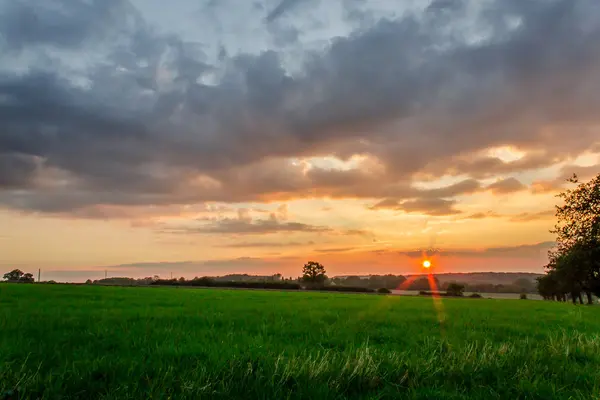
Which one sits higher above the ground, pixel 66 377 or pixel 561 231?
pixel 561 231

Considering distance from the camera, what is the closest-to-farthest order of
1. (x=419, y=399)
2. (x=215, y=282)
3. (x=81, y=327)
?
(x=419, y=399) → (x=81, y=327) → (x=215, y=282)

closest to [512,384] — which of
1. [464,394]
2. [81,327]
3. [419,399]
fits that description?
[464,394]

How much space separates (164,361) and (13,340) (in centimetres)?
401

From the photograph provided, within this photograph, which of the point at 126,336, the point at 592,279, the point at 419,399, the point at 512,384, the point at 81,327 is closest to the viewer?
the point at 419,399

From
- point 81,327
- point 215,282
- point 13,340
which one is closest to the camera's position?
point 13,340

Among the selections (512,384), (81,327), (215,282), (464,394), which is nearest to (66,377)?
(464,394)

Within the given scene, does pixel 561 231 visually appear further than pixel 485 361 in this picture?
Yes

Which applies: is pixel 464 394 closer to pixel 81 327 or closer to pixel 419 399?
pixel 419 399

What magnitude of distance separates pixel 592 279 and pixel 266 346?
280ft

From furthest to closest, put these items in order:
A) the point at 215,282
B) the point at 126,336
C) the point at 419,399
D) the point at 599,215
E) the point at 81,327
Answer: the point at 215,282 → the point at 599,215 → the point at 81,327 → the point at 126,336 → the point at 419,399

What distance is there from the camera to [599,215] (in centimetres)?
5969

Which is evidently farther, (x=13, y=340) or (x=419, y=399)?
(x=13, y=340)

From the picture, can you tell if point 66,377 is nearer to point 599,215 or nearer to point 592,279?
point 599,215

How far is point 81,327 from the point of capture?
469 inches
